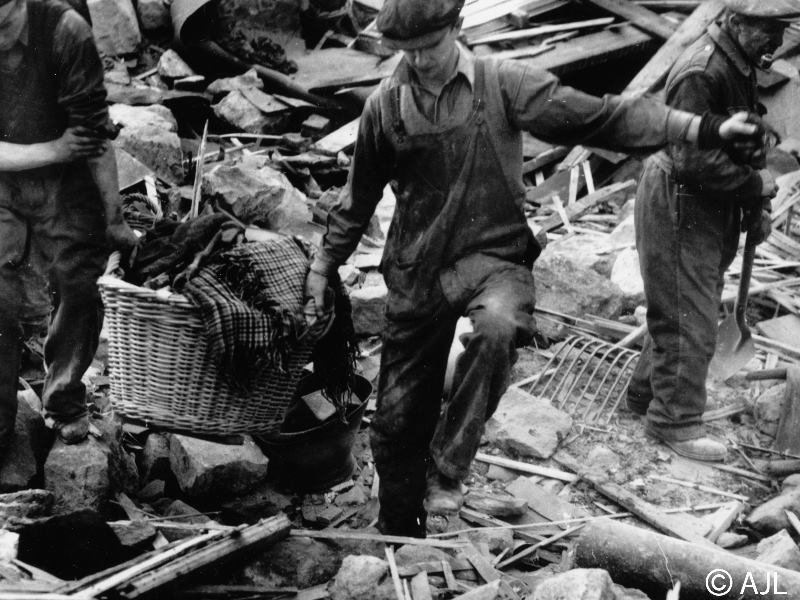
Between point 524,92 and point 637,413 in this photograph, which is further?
point 637,413

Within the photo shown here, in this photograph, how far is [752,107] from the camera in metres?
5.95

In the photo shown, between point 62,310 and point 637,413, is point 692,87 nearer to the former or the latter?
point 637,413

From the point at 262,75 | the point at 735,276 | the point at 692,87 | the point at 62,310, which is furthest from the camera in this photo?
the point at 262,75

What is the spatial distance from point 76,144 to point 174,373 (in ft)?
3.83

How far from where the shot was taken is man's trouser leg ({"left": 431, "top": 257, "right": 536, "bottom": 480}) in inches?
169

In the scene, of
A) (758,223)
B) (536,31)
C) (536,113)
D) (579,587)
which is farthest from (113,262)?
(536,31)

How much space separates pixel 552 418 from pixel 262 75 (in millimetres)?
5424

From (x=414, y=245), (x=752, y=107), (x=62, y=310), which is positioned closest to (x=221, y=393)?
(x=62, y=310)

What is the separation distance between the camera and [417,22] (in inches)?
167

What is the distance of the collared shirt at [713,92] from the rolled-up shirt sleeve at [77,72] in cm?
292

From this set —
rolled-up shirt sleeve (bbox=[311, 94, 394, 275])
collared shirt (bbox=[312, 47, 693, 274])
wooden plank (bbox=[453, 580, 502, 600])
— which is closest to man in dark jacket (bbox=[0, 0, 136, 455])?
rolled-up shirt sleeve (bbox=[311, 94, 394, 275])

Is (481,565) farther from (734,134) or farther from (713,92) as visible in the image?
(713,92)

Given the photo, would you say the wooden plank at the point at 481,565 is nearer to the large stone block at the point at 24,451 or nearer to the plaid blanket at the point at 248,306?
the plaid blanket at the point at 248,306

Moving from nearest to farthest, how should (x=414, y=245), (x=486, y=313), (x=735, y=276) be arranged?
(x=486, y=313) < (x=414, y=245) < (x=735, y=276)
